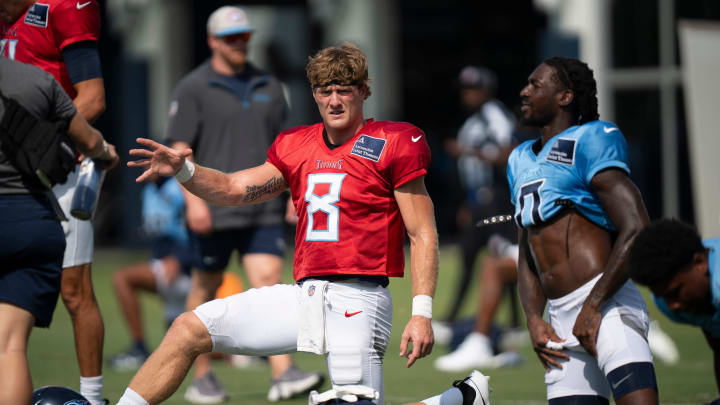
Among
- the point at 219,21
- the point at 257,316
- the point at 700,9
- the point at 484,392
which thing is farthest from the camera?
the point at 700,9

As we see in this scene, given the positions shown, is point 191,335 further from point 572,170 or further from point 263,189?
point 572,170

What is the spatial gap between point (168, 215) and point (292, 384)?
14.0 ft

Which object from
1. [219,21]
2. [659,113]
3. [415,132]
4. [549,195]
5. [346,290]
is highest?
[219,21]

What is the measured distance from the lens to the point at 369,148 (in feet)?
17.7

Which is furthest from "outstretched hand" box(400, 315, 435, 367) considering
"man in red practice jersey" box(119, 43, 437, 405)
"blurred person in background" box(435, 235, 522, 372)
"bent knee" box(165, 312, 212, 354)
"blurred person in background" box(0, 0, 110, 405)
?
"blurred person in background" box(435, 235, 522, 372)

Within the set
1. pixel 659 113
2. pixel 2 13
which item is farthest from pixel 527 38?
pixel 2 13

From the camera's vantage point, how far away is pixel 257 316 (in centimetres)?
532

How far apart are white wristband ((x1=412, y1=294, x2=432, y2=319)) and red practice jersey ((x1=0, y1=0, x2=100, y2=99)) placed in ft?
8.47

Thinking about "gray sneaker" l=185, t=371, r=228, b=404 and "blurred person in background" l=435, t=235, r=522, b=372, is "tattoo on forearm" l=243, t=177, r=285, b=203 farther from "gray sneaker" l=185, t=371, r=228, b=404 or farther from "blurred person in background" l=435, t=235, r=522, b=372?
"blurred person in background" l=435, t=235, r=522, b=372

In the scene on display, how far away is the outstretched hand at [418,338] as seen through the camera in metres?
5.15

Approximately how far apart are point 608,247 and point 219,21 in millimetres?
4210

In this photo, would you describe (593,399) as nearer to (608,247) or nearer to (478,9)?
(608,247)

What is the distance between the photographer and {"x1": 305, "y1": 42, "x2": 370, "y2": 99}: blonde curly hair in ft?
17.9

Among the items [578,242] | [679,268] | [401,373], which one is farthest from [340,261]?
[401,373]
